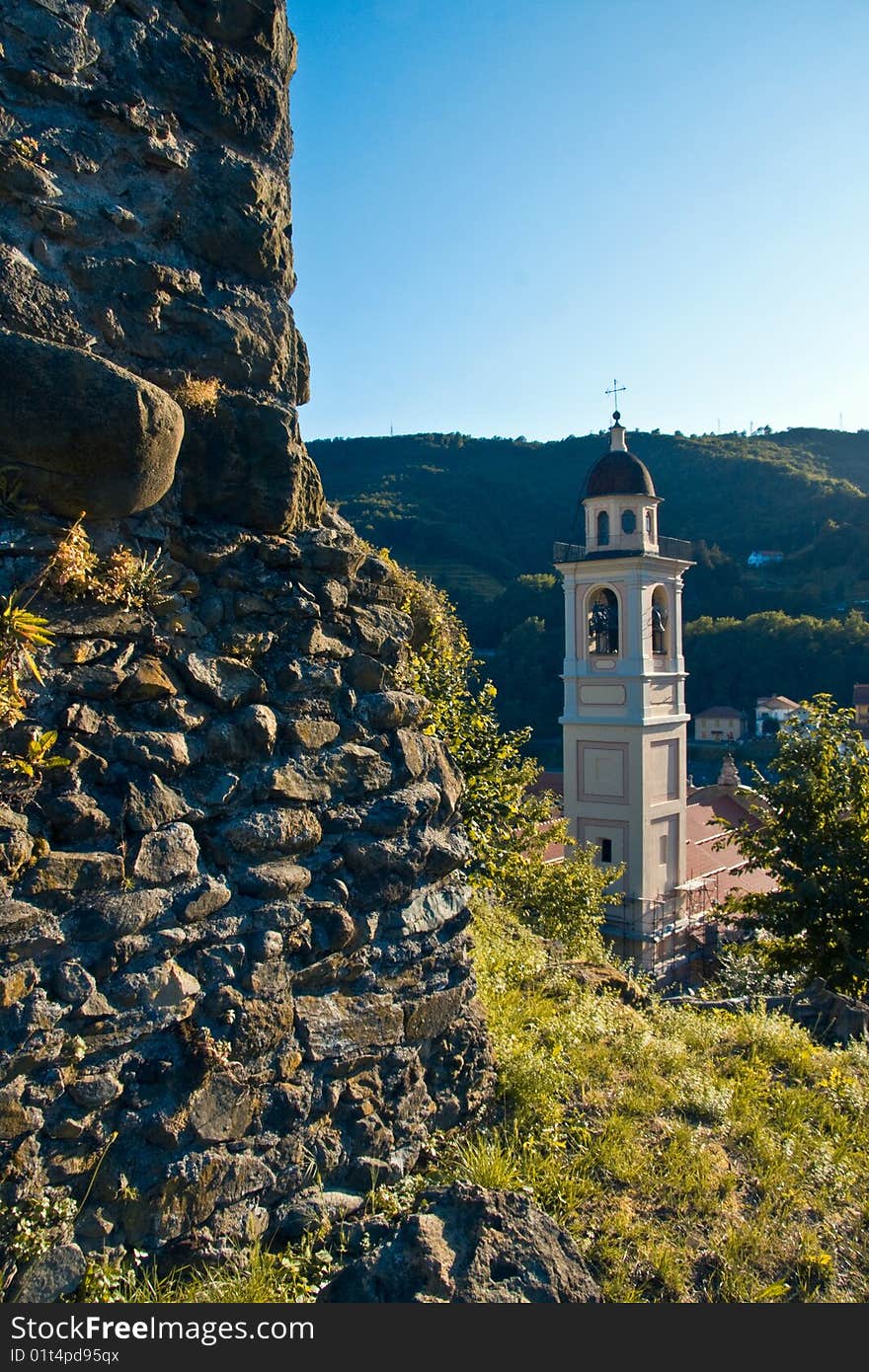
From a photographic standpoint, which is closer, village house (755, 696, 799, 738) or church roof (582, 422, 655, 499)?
church roof (582, 422, 655, 499)

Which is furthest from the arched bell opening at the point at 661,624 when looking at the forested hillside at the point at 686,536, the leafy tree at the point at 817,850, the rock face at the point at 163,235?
the forested hillside at the point at 686,536

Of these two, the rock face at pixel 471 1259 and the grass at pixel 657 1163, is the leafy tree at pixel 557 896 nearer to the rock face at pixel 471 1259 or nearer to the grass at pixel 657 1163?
the grass at pixel 657 1163

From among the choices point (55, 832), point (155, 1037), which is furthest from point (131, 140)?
point (155, 1037)

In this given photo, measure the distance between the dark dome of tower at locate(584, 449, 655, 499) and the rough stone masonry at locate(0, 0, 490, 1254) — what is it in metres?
16.4

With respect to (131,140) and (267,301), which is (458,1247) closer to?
(267,301)

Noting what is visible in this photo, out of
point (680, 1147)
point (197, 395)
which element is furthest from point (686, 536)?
point (197, 395)

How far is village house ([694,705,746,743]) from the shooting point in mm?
50281

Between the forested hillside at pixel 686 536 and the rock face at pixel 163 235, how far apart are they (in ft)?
120

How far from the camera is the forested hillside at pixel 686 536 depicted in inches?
1896

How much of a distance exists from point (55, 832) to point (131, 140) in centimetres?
229

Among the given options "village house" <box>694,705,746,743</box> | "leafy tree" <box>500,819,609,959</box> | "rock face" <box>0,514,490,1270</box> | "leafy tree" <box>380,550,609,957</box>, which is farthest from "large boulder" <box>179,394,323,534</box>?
"village house" <box>694,705,746,743</box>

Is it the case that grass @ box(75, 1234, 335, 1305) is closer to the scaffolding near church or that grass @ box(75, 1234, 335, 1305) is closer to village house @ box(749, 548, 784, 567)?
the scaffolding near church

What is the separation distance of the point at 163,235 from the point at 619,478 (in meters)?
17.0

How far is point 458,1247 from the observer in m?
2.35
